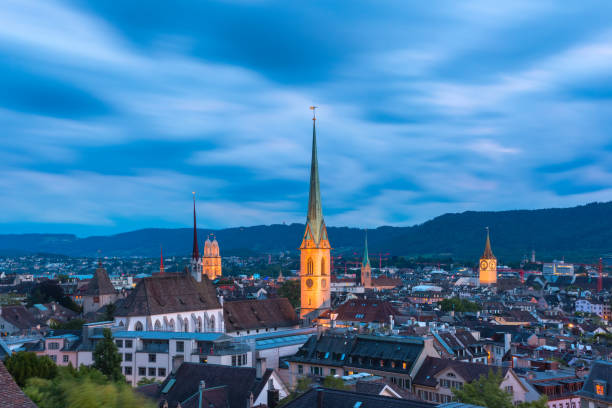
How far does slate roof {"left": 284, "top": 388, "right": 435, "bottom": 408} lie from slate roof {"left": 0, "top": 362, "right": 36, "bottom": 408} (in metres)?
16.9

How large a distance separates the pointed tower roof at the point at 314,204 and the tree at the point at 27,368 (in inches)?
2833

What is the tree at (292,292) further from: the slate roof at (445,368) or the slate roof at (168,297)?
the slate roof at (445,368)

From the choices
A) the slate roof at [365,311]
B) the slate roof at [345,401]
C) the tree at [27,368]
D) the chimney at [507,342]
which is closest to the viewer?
the slate roof at [345,401]

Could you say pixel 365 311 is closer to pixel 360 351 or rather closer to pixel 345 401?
pixel 360 351

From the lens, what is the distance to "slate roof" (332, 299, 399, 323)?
344ft

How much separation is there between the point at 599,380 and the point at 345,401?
1087 inches

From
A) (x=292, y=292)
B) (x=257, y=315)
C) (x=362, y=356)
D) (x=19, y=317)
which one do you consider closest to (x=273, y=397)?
(x=362, y=356)

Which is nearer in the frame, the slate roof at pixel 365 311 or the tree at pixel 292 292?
the slate roof at pixel 365 311

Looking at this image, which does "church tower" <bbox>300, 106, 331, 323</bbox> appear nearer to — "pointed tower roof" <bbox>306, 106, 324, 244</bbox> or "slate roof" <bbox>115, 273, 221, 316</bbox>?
"pointed tower roof" <bbox>306, 106, 324, 244</bbox>

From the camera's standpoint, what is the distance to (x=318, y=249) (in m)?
110

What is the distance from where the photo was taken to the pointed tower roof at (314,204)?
11094 centimetres

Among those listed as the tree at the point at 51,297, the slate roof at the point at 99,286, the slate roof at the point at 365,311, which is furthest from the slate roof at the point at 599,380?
the tree at the point at 51,297

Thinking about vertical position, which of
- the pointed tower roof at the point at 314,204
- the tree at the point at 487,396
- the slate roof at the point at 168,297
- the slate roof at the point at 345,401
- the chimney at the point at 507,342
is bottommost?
the chimney at the point at 507,342

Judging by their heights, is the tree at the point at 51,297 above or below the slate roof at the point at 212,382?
above
